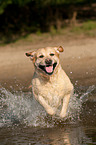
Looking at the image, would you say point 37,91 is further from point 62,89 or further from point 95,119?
point 95,119

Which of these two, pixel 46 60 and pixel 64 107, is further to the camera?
pixel 64 107

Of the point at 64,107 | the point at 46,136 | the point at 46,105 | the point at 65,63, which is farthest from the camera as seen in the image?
the point at 65,63

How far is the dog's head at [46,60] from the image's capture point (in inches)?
226

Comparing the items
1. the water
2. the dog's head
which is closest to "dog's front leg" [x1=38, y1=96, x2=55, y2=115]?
the water

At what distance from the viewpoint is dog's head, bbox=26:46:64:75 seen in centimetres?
575

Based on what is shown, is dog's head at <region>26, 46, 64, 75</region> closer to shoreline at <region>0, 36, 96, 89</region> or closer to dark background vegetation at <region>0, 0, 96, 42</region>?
shoreline at <region>0, 36, 96, 89</region>

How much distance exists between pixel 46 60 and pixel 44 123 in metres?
1.26

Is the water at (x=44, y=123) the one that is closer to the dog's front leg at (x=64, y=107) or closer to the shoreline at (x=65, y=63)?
the dog's front leg at (x=64, y=107)

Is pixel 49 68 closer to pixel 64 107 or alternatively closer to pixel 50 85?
pixel 50 85

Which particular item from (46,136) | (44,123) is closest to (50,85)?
(44,123)

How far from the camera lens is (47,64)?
575 cm

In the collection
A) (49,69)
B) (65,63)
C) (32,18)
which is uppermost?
(32,18)

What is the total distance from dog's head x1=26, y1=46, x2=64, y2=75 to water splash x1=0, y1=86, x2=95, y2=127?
2.56 feet

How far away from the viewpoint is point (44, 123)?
20.5 ft
